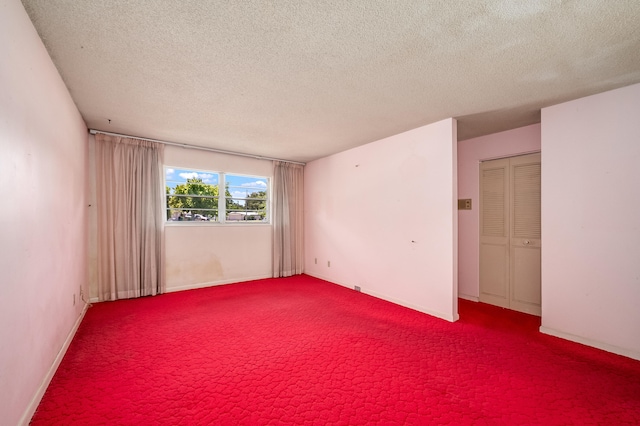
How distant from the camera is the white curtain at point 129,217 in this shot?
13.7 ft

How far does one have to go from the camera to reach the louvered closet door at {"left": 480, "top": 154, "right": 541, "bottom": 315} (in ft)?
12.3

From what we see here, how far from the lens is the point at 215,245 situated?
523 cm

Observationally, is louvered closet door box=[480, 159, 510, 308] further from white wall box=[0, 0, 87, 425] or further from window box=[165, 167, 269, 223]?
white wall box=[0, 0, 87, 425]

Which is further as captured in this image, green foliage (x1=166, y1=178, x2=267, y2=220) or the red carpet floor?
green foliage (x1=166, y1=178, x2=267, y2=220)

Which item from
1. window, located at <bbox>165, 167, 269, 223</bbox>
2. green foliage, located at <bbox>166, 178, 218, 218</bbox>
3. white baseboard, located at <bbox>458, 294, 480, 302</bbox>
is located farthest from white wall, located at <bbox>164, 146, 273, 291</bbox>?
white baseboard, located at <bbox>458, 294, 480, 302</bbox>

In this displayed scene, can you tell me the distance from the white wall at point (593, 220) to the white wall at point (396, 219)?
102cm

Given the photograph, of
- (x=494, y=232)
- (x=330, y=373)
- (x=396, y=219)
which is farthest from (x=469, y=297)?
(x=330, y=373)

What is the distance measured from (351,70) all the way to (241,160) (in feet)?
12.3

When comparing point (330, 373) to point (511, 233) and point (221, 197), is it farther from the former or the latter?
point (221, 197)

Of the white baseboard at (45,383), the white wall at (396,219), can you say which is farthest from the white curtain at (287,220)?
the white baseboard at (45,383)

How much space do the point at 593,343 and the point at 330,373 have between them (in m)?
2.78

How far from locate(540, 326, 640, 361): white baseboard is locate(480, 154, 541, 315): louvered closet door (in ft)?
2.34

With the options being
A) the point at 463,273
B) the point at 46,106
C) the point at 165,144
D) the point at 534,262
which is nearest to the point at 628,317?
the point at 534,262

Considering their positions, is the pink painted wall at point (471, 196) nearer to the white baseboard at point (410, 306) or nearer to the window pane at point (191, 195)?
the white baseboard at point (410, 306)
